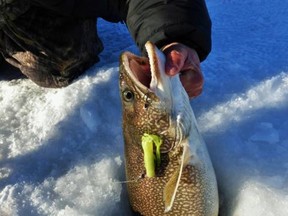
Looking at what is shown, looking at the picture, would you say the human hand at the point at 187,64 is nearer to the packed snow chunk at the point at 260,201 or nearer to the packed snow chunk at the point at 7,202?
the packed snow chunk at the point at 260,201

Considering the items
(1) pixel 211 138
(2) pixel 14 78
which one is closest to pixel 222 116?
(1) pixel 211 138

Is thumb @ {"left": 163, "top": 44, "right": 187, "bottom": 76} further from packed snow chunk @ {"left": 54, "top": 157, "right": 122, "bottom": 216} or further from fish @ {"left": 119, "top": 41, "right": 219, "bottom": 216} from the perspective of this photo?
packed snow chunk @ {"left": 54, "top": 157, "right": 122, "bottom": 216}

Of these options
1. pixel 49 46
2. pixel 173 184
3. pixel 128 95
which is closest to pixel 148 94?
pixel 128 95

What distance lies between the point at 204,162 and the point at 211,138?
29cm

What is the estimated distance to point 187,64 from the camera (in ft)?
6.01

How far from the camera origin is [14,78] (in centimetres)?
274

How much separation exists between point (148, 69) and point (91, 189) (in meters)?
0.57

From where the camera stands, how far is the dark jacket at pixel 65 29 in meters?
1.97

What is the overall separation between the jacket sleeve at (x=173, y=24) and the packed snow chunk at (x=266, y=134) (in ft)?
1.28

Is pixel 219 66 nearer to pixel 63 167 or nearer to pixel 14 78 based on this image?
pixel 63 167

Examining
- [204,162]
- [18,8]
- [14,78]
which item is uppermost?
[18,8]

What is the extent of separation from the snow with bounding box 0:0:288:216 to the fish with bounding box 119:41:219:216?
0.15m

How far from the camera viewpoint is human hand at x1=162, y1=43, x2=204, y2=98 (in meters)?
1.74

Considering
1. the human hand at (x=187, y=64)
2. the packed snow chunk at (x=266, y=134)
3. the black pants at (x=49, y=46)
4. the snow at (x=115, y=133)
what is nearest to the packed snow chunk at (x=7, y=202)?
the snow at (x=115, y=133)
